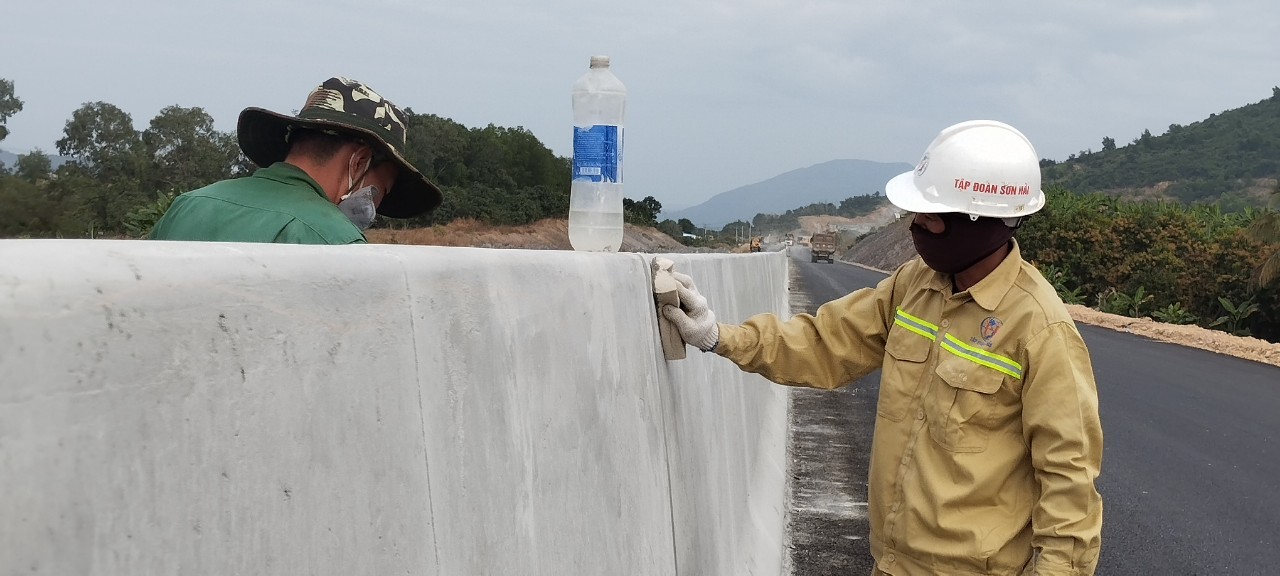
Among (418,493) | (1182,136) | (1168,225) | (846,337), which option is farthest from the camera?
(1182,136)

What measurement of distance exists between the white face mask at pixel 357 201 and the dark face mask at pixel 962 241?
1.93m

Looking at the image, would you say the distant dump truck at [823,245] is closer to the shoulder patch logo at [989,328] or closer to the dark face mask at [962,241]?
the dark face mask at [962,241]

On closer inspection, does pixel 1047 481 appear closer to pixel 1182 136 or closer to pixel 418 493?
pixel 418 493

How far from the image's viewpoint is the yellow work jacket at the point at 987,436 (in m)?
2.95

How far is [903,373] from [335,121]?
2.02 m

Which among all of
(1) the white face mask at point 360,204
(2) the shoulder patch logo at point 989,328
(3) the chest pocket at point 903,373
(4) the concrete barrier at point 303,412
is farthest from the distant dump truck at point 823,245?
(4) the concrete barrier at point 303,412

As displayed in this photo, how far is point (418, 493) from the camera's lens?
1548 millimetres

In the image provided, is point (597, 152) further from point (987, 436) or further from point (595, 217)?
point (987, 436)

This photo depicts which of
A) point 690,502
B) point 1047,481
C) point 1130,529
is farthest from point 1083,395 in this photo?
point 1130,529

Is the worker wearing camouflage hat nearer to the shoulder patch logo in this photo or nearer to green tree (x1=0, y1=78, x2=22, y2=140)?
the shoulder patch logo

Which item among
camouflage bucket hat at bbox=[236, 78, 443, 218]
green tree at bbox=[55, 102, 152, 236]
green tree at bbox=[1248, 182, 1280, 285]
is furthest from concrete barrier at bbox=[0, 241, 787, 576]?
green tree at bbox=[55, 102, 152, 236]

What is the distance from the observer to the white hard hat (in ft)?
10.8

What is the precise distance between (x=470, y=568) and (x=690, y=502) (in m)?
1.95

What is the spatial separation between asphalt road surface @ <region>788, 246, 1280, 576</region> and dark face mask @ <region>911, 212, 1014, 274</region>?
234 cm
